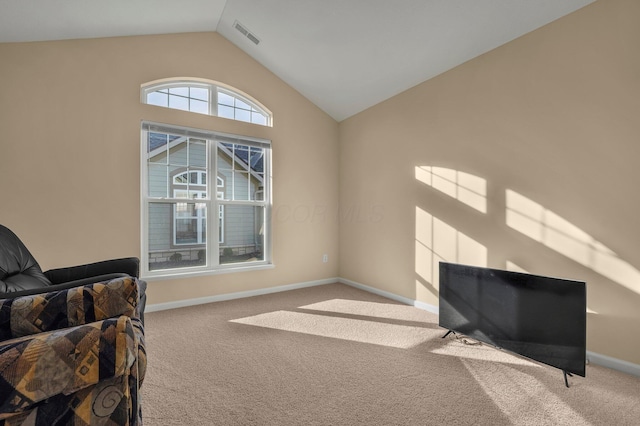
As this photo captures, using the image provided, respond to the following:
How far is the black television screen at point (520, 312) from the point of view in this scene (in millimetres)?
1814

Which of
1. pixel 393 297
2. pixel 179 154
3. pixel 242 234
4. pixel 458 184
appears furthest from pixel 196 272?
pixel 458 184

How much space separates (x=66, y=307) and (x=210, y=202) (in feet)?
8.03

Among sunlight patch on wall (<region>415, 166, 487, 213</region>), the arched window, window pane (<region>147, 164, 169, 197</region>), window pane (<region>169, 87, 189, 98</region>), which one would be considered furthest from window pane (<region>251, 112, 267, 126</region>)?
sunlight patch on wall (<region>415, 166, 487, 213</region>)

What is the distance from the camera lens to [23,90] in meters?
2.58

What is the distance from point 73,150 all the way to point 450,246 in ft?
12.6

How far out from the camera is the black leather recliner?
141cm

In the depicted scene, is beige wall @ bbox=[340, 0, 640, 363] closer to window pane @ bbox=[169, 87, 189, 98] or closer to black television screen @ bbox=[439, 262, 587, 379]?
black television screen @ bbox=[439, 262, 587, 379]

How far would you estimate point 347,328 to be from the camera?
8.84ft

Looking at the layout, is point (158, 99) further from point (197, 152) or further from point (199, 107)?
point (197, 152)

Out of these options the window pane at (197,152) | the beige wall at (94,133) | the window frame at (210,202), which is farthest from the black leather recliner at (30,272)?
the window pane at (197,152)

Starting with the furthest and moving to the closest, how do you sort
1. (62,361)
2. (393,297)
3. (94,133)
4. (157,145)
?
(393,297) < (157,145) < (94,133) < (62,361)

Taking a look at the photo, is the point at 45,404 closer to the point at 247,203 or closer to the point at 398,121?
the point at 247,203

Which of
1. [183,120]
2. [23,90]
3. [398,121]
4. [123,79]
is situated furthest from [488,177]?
[23,90]

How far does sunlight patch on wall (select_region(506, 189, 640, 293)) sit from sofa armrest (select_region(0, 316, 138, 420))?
2747mm
